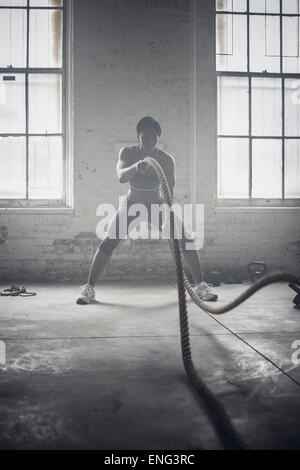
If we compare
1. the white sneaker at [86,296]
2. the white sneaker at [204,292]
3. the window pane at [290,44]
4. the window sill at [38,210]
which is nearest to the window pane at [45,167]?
the window sill at [38,210]

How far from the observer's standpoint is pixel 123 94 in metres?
4.57

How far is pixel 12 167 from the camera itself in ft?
15.4

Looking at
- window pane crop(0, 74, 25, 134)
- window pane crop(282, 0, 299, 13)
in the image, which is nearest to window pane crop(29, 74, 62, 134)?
window pane crop(0, 74, 25, 134)

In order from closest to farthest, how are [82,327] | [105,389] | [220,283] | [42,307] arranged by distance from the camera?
1. [105,389]
2. [82,327]
3. [42,307]
4. [220,283]

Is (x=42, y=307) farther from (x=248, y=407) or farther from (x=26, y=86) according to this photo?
(x=26, y=86)

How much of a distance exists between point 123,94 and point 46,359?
11.6 ft

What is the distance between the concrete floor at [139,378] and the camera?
109cm

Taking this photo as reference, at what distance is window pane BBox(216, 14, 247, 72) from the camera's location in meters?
4.91

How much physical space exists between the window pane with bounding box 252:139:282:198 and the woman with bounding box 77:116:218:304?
6.13 ft

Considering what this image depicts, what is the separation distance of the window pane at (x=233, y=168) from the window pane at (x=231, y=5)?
62.4 inches

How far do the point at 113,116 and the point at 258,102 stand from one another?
1839mm

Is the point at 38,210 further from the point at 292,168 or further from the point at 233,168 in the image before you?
the point at 292,168

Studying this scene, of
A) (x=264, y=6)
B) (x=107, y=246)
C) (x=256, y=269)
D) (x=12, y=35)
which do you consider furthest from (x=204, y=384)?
(x=264, y=6)

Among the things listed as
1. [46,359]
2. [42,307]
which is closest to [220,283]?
[42,307]
